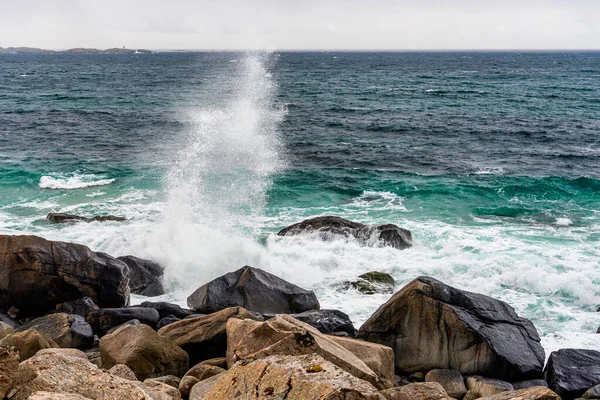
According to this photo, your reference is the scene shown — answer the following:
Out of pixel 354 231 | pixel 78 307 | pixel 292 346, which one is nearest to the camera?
pixel 292 346

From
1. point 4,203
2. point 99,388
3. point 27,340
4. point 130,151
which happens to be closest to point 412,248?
point 27,340

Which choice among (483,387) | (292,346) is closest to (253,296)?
(483,387)

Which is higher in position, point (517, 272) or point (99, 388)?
point (99, 388)

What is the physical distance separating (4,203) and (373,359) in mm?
20733

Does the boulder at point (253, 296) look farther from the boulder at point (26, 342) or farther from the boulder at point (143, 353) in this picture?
the boulder at point (26, 342)

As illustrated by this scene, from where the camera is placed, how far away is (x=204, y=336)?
→ 11.1 metres

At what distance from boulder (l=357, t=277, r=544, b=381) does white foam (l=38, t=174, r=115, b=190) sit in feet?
64.0

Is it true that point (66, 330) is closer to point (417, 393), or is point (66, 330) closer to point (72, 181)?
point (417, 393)

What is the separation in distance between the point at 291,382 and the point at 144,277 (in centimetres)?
1242

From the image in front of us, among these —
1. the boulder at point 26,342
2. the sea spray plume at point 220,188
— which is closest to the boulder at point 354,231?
the sea spray plume at point 220,188

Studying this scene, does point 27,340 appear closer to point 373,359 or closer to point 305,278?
point 373,359

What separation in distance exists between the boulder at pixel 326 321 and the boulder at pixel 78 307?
434cm

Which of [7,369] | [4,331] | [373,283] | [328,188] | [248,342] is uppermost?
[7,369]

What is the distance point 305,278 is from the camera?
58.9 ft
